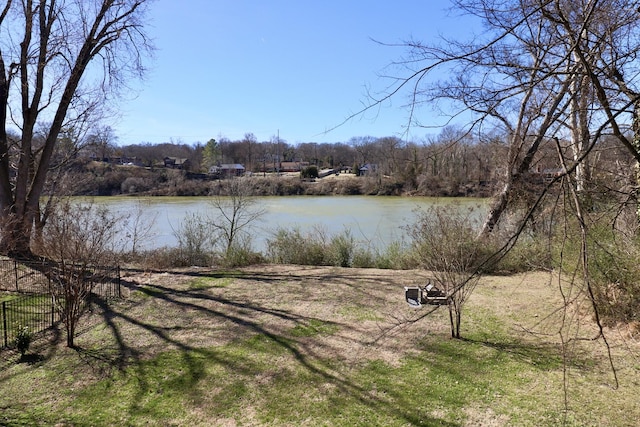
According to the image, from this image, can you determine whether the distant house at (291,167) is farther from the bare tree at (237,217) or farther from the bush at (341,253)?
the bush at (341,253)

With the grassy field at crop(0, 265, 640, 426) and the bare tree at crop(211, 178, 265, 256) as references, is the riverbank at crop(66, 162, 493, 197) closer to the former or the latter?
the bare tree at crop(211, 178, 265, 256)

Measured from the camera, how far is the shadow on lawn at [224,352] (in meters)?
4.10

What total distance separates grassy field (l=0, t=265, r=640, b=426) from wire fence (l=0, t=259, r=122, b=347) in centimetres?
65

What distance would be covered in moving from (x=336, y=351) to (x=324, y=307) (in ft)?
6.41

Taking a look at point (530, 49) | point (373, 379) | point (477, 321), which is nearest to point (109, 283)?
point (373, 379)

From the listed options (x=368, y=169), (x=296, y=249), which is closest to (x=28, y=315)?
(x=296, y=249)

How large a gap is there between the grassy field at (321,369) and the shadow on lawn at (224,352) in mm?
19

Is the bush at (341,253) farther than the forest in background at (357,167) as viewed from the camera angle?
Yes

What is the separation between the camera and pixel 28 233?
1005cm

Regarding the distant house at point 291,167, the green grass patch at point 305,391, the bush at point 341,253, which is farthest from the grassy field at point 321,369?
the distant house at point 291,167

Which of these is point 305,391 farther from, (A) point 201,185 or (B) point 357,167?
(B) point 357,167

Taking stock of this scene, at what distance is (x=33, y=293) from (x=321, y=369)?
680 centimetres

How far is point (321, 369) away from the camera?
475cm

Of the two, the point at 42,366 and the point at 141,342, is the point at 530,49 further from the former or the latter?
the point at 42,366
